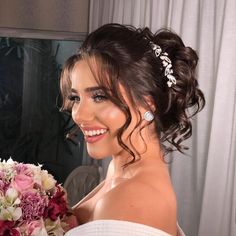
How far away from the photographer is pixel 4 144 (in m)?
Answer: 2.70

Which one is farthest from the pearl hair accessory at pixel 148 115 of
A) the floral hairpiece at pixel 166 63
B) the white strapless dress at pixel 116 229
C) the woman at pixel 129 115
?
the white strapless dress at pixel 116 229

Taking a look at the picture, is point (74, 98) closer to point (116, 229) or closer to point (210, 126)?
point (116, 229)

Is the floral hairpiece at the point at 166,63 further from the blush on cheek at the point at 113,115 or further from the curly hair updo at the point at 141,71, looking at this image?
the blush on cheek at the point at 113,115

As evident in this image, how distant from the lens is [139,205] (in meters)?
0.87

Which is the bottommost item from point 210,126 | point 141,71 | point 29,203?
point 210,126

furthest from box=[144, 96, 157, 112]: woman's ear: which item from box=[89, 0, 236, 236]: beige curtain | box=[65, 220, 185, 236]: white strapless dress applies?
box=[89, 0, 236, 236]: beige curtain

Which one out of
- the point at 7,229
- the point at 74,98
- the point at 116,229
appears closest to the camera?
the point at 116,229

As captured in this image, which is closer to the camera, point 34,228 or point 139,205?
point 139,205

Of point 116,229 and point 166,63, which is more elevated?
point 166,63

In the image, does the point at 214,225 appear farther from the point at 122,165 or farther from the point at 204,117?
the point at 122,165

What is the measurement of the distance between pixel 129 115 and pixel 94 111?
86mm

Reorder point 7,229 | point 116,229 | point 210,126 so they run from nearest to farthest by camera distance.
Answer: point 116,229 < point 7,229 < point 210,126

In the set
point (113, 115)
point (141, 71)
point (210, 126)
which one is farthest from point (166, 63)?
point (210, 126)

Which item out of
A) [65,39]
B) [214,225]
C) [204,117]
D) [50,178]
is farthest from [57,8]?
[50,178]
